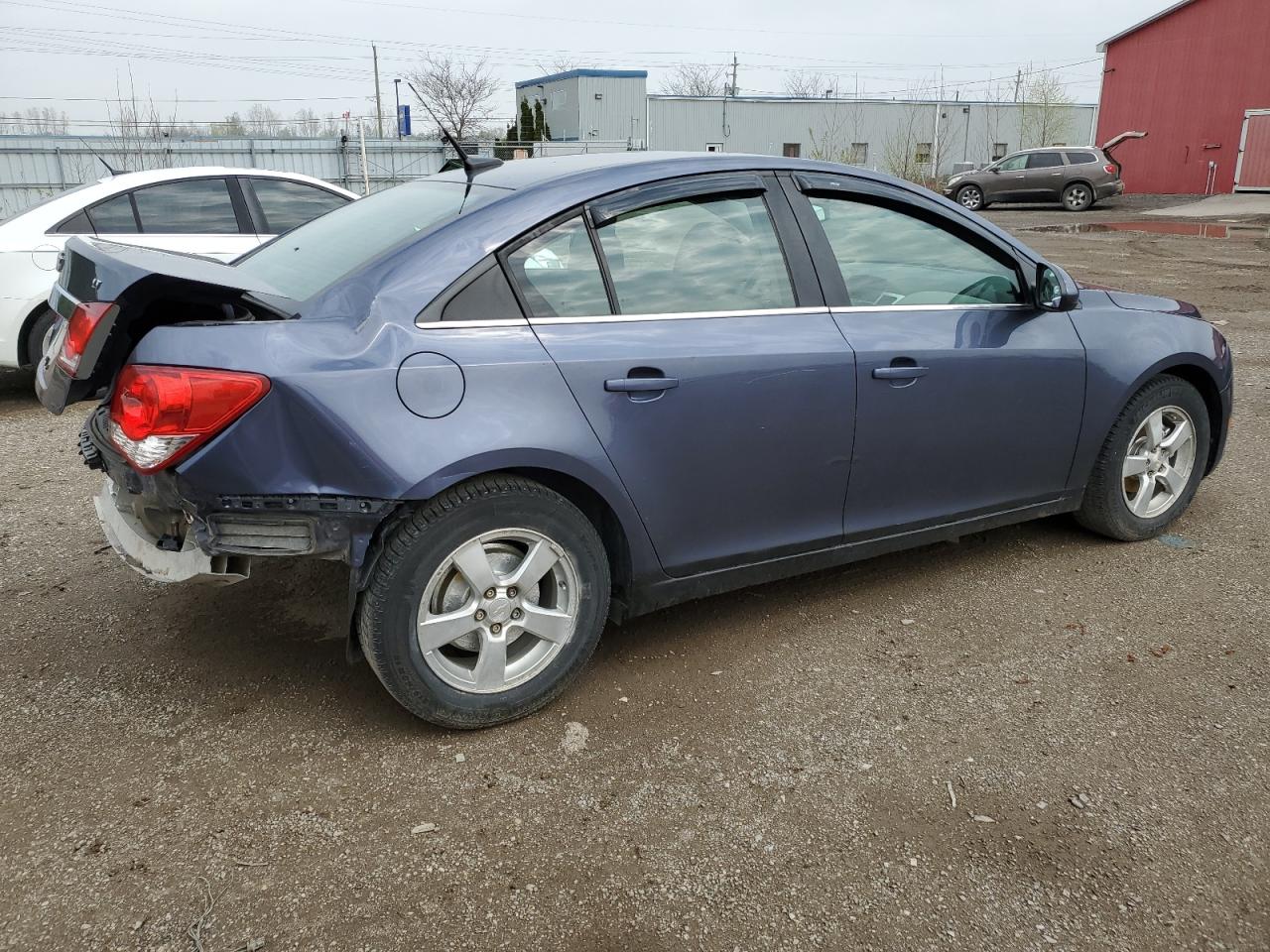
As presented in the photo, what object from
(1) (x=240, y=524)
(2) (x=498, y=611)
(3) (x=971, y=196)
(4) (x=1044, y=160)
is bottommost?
(2) (x=498, y=611)

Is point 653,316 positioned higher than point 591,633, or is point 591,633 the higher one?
point 653,316

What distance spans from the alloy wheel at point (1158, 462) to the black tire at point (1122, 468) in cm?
3

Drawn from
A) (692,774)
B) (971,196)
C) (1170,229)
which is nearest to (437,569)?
(692,774)

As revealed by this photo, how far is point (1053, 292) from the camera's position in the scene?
12.4 ft

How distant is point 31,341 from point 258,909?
5.90m

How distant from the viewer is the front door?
11.3ft

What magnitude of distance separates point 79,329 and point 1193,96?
36.1 meters

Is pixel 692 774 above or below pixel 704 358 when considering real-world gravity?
below

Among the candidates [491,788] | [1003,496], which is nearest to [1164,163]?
Result: [1003,496]

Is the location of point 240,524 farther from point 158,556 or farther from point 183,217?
point 183,217

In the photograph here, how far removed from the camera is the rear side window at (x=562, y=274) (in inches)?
116

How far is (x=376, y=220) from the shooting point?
11.1ft

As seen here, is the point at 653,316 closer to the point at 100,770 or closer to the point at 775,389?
the point at 775,389

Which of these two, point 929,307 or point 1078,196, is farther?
point 1078,196
